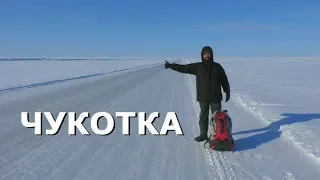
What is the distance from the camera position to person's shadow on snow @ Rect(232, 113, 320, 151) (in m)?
6.71

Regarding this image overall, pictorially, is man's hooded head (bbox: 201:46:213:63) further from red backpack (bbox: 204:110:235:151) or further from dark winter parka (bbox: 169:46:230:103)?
red backpack (bbox: 204:110:235:151)

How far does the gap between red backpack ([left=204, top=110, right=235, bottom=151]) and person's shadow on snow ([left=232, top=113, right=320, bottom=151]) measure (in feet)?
1.04

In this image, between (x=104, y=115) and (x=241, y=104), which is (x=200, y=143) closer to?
(x=104, y=115)

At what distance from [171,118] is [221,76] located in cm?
301

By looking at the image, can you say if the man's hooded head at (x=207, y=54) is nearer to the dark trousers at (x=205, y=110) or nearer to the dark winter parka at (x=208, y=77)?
the dark winter parka at (x=208, y=77)

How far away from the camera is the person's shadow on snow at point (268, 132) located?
22.0 ft

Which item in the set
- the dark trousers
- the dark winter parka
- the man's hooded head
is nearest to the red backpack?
the dark trousers

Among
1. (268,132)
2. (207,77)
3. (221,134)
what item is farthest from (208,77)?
(268,132)

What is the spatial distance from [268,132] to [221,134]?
2.03 meters

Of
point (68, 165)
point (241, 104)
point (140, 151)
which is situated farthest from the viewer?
point (241, 104)

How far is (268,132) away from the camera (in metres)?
7.80

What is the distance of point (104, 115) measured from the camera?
9.52m

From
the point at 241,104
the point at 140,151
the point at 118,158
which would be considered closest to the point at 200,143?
the point at 140,151

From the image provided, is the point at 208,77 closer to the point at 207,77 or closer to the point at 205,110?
the point at 207,77
